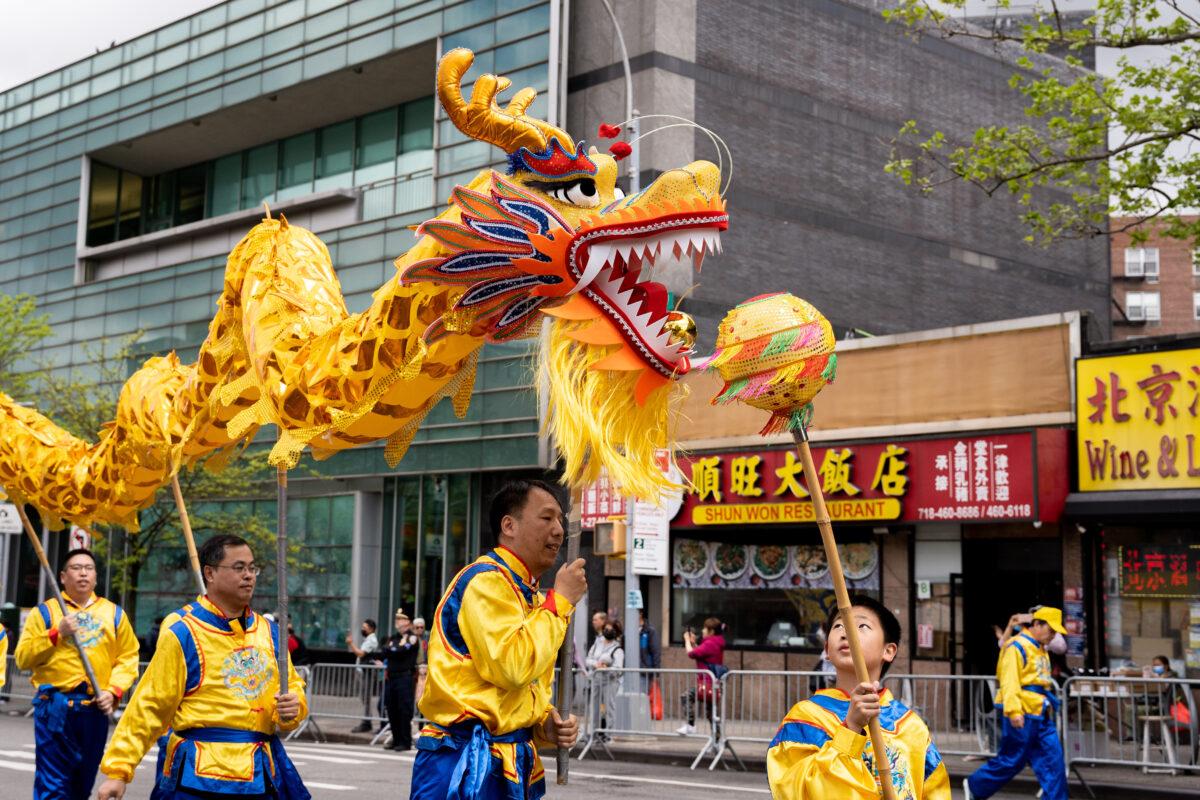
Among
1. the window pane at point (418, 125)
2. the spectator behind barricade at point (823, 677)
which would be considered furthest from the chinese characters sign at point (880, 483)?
the window pane at point (418, 125)

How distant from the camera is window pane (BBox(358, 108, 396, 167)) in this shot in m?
30.0

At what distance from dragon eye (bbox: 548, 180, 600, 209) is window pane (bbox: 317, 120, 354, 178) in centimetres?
2647

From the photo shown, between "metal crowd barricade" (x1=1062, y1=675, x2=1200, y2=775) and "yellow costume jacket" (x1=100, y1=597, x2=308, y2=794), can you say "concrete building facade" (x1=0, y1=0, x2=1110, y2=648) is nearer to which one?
"metal crowd barricade" (x1=1062, y1=675, x2=1200, y2=775)

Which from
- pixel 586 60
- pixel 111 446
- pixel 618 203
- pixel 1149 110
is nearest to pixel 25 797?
pixel 111 446

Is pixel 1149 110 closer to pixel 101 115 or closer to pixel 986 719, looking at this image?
pixel 986 719

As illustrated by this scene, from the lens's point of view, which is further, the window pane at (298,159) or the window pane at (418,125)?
the window pane at (298,159)

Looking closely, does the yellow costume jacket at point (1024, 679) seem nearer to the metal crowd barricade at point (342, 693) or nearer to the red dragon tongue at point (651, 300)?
the red dragon tongue at point (651, 300)

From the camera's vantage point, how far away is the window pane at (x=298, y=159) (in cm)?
3198

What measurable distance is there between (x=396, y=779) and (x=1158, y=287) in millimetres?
51990

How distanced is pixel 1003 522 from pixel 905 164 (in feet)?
15.5

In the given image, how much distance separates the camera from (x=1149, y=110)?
15203 mm

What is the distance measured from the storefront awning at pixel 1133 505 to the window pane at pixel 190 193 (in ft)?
77.2

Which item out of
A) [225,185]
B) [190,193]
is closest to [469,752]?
[225,185]

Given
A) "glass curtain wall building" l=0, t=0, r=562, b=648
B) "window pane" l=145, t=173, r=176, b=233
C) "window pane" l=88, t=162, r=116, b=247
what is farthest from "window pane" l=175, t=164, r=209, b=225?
"window pane" l=88, t=162, r=116, b=247
